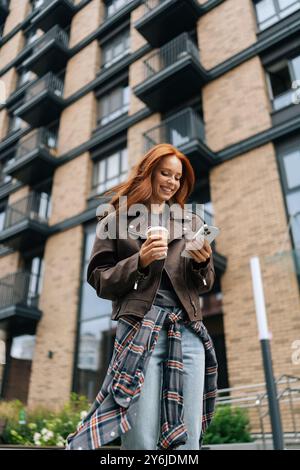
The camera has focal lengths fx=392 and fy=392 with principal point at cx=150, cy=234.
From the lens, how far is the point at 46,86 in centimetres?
1385

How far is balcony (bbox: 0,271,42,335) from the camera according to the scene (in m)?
11.0

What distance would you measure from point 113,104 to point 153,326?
12615 mm

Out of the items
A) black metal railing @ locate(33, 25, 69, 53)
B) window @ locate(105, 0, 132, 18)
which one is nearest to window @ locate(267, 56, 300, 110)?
window @ locate(105, 0, 132, 18)

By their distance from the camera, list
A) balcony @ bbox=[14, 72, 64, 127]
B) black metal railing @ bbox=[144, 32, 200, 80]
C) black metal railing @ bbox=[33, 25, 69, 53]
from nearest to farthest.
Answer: black metal railing @ bbox=[144, 32, 200, 80]
balcony @ bbox=[14, 72, 64, 127]
black metal railing @ bbox=[33, 25, 69, 53]

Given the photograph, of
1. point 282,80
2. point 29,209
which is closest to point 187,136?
point 282,80

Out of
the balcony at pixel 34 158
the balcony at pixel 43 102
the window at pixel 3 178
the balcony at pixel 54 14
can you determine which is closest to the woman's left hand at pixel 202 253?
the balcony at pixel 34 158

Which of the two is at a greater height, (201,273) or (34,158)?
(34,158)

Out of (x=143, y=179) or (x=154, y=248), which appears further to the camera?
(x=143, y=179)

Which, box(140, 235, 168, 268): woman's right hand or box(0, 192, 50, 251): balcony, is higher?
box(0, 192, 50, 251): balcony

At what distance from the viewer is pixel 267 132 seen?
845cm

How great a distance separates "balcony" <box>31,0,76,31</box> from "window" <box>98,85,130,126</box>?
3.81 meters

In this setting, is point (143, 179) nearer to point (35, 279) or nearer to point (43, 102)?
point (35, 279)

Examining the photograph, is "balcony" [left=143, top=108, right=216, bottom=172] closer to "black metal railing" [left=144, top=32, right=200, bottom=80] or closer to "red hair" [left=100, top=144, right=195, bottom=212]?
"black metal railing" [left=144, top=32, right=200, bottom=80]
